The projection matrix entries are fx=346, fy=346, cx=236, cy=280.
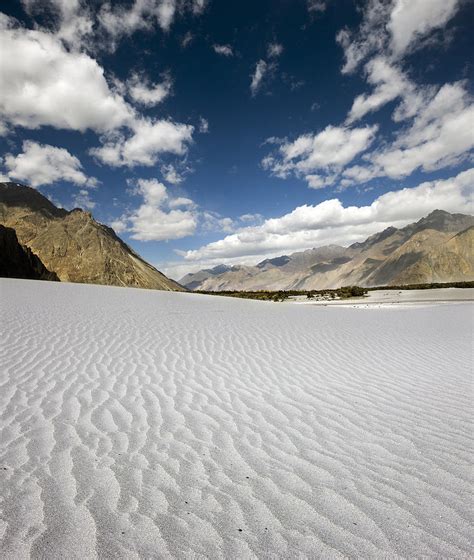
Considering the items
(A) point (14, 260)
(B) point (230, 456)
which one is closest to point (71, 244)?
(A) point (14, 260)

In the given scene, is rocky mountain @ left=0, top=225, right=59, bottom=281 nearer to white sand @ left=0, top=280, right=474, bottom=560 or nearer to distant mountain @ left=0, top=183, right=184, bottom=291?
distant mountain @ left=0, top=183, right=184, bottom=291

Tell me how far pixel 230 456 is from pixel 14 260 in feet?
177

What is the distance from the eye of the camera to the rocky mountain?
149ft

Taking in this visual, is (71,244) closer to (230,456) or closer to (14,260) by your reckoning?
(14,260)

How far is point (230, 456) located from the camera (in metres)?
3.14

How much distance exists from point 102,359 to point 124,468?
398cm

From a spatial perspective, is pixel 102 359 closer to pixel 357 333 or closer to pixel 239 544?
pixel 239 544

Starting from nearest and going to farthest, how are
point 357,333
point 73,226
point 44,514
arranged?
point 44,514 → point 357,333 → point 73,226

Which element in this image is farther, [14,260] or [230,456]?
[14,260]

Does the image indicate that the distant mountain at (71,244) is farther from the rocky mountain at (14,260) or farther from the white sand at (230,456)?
the white sand at (230,456)

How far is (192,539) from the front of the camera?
2.09 meters

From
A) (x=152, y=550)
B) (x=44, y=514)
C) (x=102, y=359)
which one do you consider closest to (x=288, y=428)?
(x=152, y=550)

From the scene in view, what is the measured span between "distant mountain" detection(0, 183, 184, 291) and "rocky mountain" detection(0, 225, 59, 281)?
32.4 m

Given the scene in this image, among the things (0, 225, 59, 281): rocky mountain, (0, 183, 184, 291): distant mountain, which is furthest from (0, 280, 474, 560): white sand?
(0, 183, 184, 291): distant mountain
